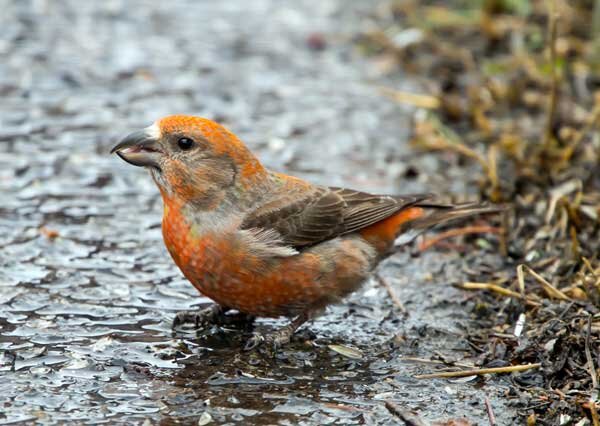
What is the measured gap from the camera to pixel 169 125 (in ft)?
17.2

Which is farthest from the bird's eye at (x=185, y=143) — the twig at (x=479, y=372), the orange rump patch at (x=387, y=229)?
the twig at (x=479, y=372)

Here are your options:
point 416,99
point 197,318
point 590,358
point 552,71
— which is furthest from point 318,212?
point 416,99

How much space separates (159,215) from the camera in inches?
263

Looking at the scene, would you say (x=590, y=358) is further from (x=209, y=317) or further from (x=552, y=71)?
(x=552, y=71)

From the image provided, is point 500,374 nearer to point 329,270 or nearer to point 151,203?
point 329,270

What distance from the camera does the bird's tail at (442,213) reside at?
6.17 meters

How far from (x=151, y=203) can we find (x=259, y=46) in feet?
10.7

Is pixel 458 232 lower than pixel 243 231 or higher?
lower

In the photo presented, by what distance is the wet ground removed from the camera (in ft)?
15.1

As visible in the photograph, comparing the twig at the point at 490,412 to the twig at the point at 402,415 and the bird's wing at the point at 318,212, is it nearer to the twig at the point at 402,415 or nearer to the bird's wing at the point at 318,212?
the twig at the point at 402,415

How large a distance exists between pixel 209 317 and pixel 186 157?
2.85 ft

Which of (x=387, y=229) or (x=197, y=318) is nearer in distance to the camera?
(x=197, y=318)

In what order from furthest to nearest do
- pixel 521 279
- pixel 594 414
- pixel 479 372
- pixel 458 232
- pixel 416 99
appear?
→ pixel 416 99 < pixel 458 232 < pixel 521 279 < pixel 479 372 < pixel 594 414

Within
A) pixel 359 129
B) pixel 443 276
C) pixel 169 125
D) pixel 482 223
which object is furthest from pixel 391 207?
pixel 359 129
